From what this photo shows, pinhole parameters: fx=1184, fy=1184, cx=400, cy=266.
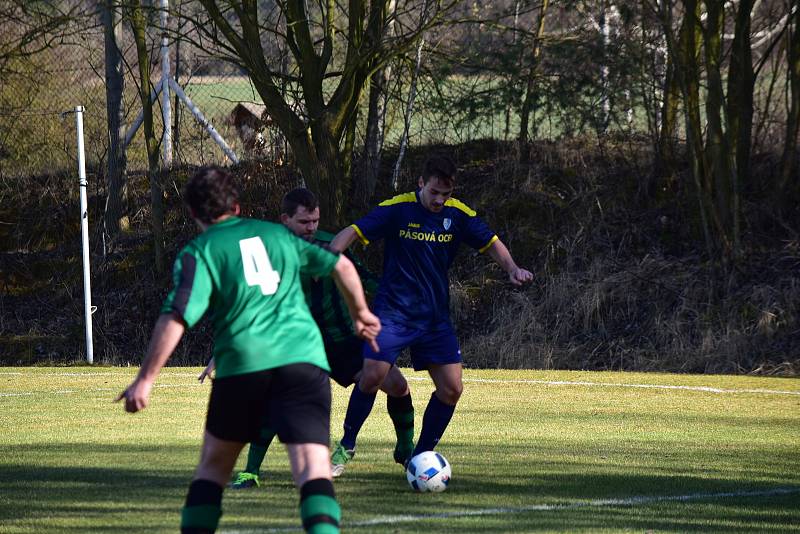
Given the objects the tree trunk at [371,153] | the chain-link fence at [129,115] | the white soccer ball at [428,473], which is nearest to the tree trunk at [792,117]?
the chain-link fence at [129,115]

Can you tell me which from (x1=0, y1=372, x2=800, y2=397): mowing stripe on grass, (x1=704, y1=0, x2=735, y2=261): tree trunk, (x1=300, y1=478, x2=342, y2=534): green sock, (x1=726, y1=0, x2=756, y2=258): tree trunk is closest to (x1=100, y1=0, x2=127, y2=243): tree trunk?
(x1=0, y1=372, x2=800, y2=397): mowing stripe on grass

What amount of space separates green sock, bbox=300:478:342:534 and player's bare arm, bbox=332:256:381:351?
28.5 inches

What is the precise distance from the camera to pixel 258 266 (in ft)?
14.7

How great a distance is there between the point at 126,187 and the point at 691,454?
1542 centimetres

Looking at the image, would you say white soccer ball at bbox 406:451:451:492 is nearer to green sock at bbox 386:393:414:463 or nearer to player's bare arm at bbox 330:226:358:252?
green sock at bbox 386:393:414:463

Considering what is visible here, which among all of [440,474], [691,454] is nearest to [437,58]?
[691,454]

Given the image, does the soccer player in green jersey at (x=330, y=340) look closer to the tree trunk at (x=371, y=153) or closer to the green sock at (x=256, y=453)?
the green sock at (x=256, y=453)

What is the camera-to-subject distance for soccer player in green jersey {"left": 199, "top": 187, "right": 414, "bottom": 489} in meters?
6.85

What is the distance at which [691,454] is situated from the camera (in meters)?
8.23

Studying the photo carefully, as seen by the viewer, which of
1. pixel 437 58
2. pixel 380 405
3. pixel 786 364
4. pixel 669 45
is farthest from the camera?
pixel 437 58

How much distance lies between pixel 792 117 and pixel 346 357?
1198 cm

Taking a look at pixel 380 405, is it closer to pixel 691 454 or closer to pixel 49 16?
pixel 691 454

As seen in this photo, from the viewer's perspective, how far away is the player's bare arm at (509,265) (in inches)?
283

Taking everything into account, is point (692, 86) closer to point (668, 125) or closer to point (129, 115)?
point (668, 125)
